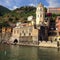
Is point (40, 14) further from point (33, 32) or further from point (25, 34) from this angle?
point (33, 32)

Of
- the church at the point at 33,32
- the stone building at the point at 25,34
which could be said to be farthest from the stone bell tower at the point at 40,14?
the stone building at the point at 25,34

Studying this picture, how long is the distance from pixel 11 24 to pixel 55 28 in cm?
2631

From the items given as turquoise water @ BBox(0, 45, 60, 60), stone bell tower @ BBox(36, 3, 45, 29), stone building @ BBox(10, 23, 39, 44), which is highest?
stone bell tower @ BBox(36, 3, 45, 29)

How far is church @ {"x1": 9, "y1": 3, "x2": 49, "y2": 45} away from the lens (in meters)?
81.6

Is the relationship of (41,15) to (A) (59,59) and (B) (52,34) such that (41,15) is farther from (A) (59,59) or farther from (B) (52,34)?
(A) (59,59)

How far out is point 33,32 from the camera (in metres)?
82.3

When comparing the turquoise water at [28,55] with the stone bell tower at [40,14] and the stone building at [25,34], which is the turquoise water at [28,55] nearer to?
the stone building at [25,34]

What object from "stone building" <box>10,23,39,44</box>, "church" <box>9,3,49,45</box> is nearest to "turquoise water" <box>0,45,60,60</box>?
"church" <box>9,3,49,45</box>

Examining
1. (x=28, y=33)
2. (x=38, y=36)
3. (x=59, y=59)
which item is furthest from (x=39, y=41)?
(x=59, y=59)

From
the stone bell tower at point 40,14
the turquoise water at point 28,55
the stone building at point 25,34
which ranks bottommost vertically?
the turquoise water at point 28,55

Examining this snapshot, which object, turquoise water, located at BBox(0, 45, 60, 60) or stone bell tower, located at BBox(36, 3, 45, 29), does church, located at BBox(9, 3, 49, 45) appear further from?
turquoise water, located at BBox(0, 45, 60, 60)

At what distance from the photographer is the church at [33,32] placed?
81562 millimetres

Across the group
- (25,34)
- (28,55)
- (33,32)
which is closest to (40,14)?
(25,34)

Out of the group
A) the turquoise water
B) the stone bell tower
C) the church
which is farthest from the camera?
the stone bell tower
